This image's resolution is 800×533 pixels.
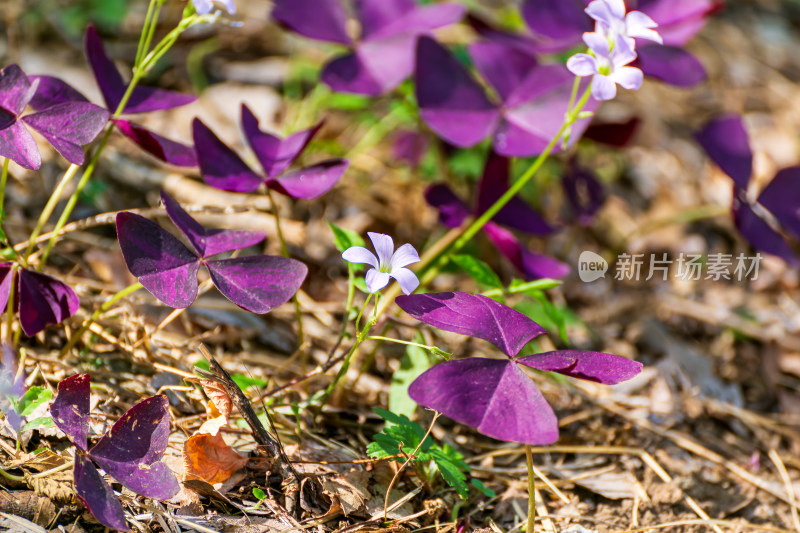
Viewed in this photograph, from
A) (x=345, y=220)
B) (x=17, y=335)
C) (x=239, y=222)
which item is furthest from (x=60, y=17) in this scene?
(x=17, y=335)

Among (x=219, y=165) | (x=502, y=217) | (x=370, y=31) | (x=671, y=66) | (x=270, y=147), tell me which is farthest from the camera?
(x=370, y=31)

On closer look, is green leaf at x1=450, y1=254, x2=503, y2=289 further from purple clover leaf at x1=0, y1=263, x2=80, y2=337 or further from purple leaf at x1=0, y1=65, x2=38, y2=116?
purple leaf at x1=0, y1=65, x2=38, y2=116

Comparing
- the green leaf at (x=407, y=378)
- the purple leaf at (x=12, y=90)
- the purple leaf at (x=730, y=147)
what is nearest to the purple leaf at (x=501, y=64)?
the purple leaf at (x=730, y=147)

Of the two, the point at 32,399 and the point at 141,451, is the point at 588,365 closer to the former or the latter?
the point at 141,451

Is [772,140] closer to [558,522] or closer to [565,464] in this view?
[565,464]

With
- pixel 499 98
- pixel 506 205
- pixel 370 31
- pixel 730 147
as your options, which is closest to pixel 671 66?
pixel 730 147

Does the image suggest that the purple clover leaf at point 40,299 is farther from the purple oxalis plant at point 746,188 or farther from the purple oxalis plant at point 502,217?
the purple oxalis plant at point 746,188
